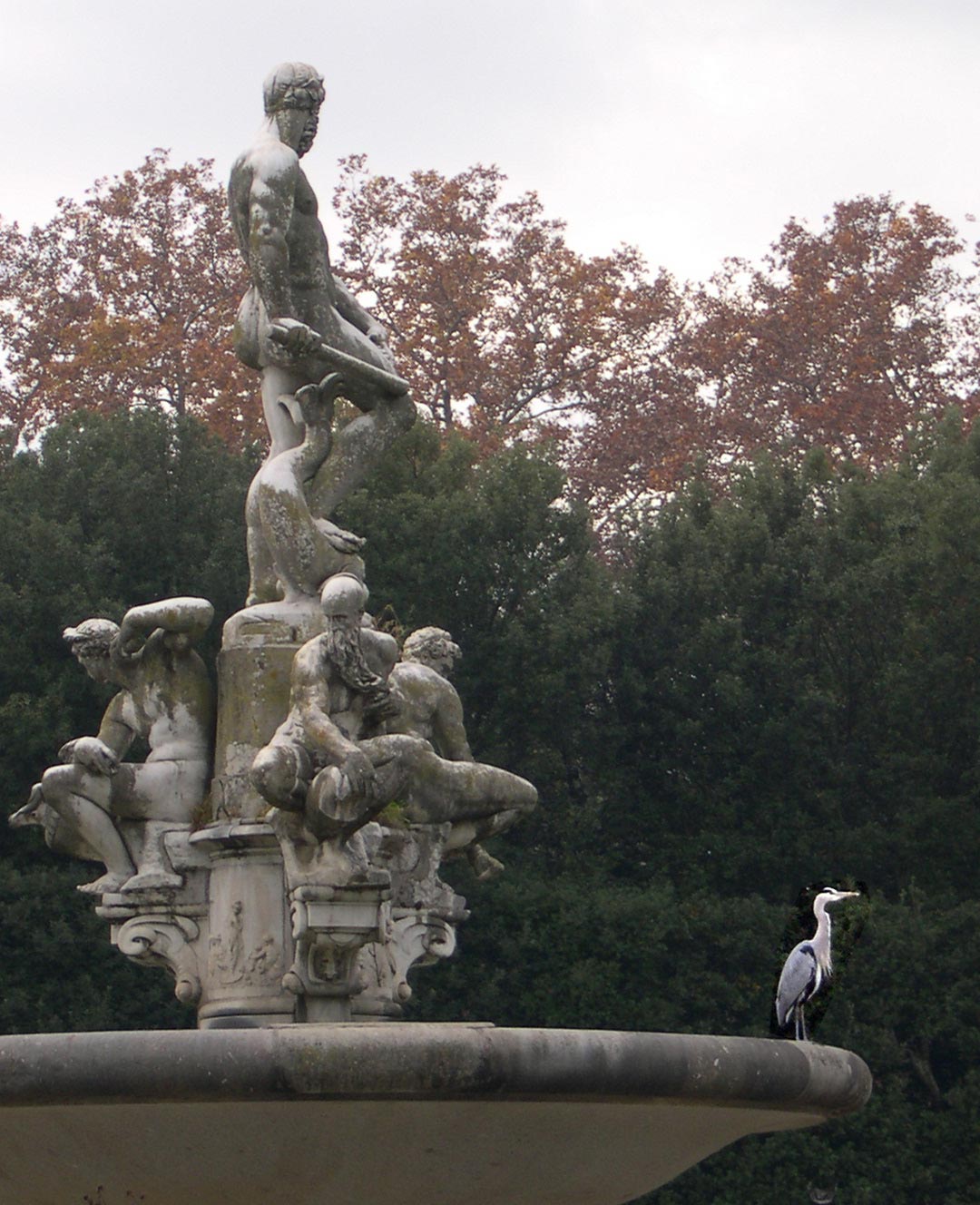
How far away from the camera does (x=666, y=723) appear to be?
90.0 feet

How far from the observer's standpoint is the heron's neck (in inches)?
433

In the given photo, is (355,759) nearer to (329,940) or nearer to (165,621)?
(329,940)

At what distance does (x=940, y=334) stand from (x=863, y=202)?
2.11m

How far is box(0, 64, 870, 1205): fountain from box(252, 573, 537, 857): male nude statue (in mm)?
11

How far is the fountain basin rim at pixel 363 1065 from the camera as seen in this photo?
27.0 feet

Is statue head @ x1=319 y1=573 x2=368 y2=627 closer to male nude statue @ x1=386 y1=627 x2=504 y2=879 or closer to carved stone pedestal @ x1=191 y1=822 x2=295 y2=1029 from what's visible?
male nude statue @ x1=386 y1=627 x2=504 y2=879

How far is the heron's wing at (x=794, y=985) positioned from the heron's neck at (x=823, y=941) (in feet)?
0.14

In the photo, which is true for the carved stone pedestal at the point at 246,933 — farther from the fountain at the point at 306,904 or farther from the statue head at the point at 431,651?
the statue head at the point at 431,651

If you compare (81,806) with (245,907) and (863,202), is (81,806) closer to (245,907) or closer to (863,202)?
(245,907)

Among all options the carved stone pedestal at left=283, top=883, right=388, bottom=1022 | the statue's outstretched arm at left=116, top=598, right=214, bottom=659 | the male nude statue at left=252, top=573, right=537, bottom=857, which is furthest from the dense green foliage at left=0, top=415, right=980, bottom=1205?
the carved stone pedestal at left=283, top=883, right=388, bottom=1022

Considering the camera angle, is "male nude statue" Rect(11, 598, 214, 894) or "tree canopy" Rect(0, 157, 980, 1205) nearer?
"male nude statue" Rect(11, 598, 214, 894)

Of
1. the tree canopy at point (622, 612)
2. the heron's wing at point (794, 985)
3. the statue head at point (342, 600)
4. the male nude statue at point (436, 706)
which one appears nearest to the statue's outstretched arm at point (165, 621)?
the statue head at point (342, 600)

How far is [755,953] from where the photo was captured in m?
25.2

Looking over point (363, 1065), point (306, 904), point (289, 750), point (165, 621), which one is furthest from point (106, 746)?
point (363, 1065)
